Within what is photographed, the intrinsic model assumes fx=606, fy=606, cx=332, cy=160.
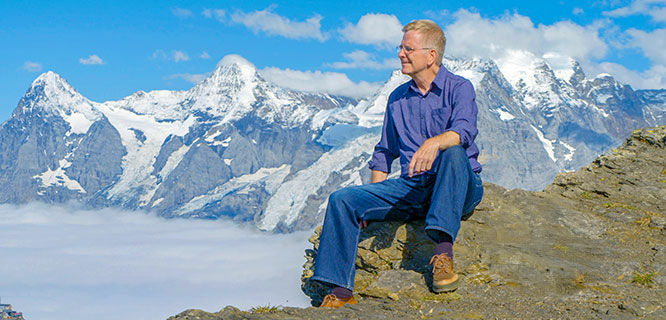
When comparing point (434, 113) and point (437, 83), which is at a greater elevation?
point (437, 83)

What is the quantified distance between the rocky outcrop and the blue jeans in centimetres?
73

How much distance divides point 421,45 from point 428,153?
184cm

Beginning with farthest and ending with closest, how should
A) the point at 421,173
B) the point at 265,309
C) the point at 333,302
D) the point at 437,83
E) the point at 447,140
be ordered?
Answer: the point at 437,83 → the point at 421,173 → the point at 447,140 → the point at 333,302 → the point at 265,309

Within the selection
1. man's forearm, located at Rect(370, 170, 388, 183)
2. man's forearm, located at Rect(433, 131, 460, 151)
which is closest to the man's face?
man's forearm, located at Rect(433, 131, 460, 151)

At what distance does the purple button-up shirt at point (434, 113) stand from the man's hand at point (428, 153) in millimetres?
328

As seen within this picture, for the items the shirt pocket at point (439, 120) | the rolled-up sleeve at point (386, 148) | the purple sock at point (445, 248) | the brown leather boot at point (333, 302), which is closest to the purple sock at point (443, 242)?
the purple sock at point (445, 248)

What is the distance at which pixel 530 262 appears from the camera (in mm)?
9594

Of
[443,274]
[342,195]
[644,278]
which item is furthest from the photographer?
[644,278]

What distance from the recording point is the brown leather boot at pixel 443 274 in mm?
8414

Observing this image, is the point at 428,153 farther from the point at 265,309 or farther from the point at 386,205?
the point at 265,309

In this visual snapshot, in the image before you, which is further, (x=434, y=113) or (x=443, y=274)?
(x=434, y=113)

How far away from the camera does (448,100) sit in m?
9.57

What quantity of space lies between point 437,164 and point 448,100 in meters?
1.23

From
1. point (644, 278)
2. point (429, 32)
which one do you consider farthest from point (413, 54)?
point (644, 278)
